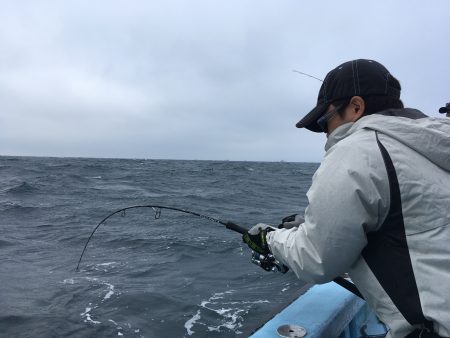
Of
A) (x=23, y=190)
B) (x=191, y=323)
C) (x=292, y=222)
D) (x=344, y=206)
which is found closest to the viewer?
(x=344, y=206)

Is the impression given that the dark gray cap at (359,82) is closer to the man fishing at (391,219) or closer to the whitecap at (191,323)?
the man fishing at (391,219)

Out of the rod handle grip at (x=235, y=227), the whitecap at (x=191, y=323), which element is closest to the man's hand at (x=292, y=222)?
the rod handle grip at (x=235, y=227)

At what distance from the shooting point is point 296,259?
5.26 ft

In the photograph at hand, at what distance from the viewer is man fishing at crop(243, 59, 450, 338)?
1.35 meters

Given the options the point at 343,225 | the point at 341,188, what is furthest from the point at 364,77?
the point at 343,225

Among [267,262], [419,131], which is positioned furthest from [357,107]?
[267,262]

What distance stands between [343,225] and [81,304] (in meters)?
5.05

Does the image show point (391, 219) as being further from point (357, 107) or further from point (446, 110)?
point (446, 110)

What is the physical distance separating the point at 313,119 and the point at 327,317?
1774mm

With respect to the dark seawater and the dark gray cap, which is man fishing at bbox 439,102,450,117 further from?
the dark gray cap

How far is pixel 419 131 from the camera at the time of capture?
1.42 metres

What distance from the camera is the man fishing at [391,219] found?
53.2 inches

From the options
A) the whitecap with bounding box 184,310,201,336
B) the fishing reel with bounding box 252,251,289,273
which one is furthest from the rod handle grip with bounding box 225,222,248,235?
the whitecap with bounding box 184,310,201,336

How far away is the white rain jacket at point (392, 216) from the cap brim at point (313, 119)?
0.28 metres
